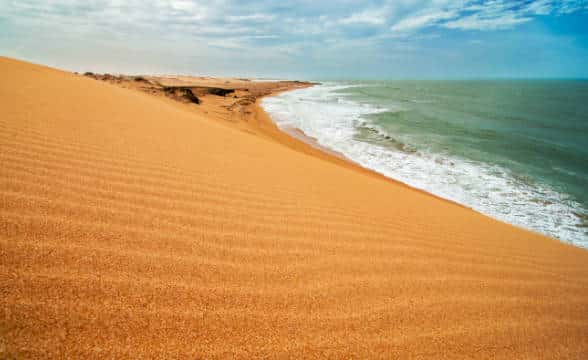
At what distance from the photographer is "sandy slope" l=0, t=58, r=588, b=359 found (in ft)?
3.54

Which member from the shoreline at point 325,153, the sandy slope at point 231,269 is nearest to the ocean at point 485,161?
the shoreline at point 325,153

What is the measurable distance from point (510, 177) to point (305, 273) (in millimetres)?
9186

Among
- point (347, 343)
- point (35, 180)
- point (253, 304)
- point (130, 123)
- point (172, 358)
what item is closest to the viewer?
point (172, 358)

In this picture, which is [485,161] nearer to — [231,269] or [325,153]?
[325,153]

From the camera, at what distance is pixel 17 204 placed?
1.53 meters

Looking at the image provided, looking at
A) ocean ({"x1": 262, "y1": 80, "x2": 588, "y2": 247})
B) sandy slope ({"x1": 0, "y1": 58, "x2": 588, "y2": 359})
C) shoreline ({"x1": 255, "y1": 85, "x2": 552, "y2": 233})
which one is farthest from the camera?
shoreline ({"x1": 255, "y1": 85, "x2": 552, "y2": 233})

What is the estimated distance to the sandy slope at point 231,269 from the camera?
108 cm

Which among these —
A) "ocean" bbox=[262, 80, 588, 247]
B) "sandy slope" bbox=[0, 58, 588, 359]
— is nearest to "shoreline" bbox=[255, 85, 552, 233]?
"ocean" bbox=[262, 80, 588, 247]

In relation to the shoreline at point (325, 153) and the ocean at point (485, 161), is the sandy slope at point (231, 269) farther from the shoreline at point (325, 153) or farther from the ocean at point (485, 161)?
the shoreline at point (325, 153)

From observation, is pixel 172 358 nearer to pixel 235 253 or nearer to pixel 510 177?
pixel 235 253

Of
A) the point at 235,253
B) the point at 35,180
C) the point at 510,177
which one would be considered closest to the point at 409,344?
the point at 235,253

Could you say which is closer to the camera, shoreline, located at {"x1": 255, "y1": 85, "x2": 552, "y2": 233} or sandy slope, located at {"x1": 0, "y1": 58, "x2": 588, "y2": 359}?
sandy slope, located at {"x1": 0, "y1": 58, "x2": 588, "y2": 359}

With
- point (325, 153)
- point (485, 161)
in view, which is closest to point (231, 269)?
point (325, 153)

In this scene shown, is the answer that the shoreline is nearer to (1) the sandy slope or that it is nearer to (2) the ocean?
(2) the ocean
